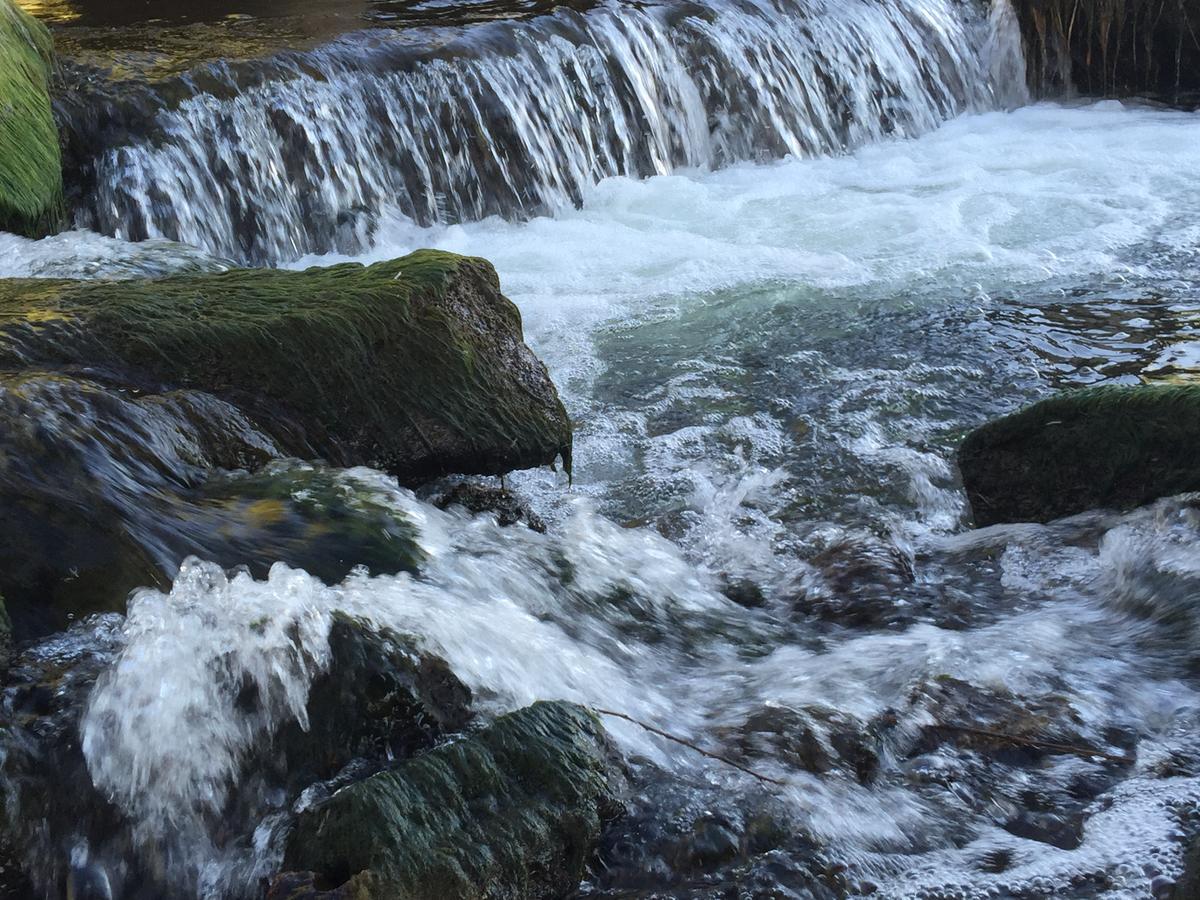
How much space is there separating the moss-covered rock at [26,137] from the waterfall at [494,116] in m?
0.28

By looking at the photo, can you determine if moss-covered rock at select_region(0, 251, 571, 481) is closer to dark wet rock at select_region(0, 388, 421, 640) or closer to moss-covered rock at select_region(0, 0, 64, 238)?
dark wet rock at select_region(0, 388, 421, 640)

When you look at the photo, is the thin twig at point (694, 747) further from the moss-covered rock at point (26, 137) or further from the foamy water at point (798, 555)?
the moss-covered rock at point (26, 137)

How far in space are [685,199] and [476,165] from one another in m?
1.48

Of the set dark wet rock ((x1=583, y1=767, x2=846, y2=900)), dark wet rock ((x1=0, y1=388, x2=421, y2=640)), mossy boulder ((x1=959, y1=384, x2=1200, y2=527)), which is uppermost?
dark wet rock ((x1=0, y1=388, x2=421, y2=640))

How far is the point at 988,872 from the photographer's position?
2.82 m

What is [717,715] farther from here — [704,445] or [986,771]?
[704,445]

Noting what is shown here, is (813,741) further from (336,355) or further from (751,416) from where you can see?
(751,416)

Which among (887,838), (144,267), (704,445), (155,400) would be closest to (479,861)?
(887,838)

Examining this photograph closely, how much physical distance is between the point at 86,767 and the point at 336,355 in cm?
180

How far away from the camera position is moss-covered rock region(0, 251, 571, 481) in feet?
13.1

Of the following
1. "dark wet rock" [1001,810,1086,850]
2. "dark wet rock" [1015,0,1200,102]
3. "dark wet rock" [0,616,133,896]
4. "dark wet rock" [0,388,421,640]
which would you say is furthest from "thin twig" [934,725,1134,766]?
"dark wet rock" [1015,0,1200,102]

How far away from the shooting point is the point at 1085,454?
4.45 meters

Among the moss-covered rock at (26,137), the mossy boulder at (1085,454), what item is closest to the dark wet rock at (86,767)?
the mossy boulder at (1085,454)

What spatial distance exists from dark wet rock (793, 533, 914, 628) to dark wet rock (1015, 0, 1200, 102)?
28.7 feet
